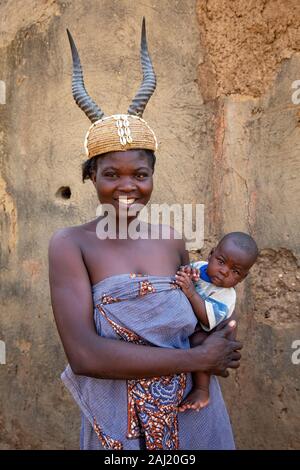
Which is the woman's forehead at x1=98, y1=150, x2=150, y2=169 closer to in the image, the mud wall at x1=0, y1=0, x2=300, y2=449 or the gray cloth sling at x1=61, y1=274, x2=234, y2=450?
the gray cloth sling at x1=61, y1=274, x2=234, y2=450

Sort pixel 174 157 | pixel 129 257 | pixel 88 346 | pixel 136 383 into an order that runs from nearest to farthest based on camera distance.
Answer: pixel 88 346
pixel 136 383
pixel 129 257
pixel 174 157

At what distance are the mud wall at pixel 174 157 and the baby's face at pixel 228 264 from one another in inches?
50.2

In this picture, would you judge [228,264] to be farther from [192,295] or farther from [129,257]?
[129,257]

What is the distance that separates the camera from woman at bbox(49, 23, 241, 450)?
83.0 inches

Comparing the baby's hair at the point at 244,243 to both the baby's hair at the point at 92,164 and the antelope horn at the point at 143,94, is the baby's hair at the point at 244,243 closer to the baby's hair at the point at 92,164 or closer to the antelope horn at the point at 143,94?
the baby's hair at the point at 92,164

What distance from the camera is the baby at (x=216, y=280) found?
7.66ft

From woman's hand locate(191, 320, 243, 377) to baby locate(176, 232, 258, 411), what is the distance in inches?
2.1

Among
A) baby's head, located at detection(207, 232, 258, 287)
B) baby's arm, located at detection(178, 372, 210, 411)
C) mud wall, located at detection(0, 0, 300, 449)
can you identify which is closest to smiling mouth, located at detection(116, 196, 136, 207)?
baby's head, located at detection(207, 232, 258, 287)

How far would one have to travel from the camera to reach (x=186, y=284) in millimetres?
2320

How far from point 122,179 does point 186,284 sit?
0.48 metres

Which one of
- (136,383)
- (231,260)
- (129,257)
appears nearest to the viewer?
(136,383)

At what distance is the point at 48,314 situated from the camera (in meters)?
3.97

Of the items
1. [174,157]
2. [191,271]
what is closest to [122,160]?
[191,271]

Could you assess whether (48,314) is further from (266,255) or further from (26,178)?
(266,255)
